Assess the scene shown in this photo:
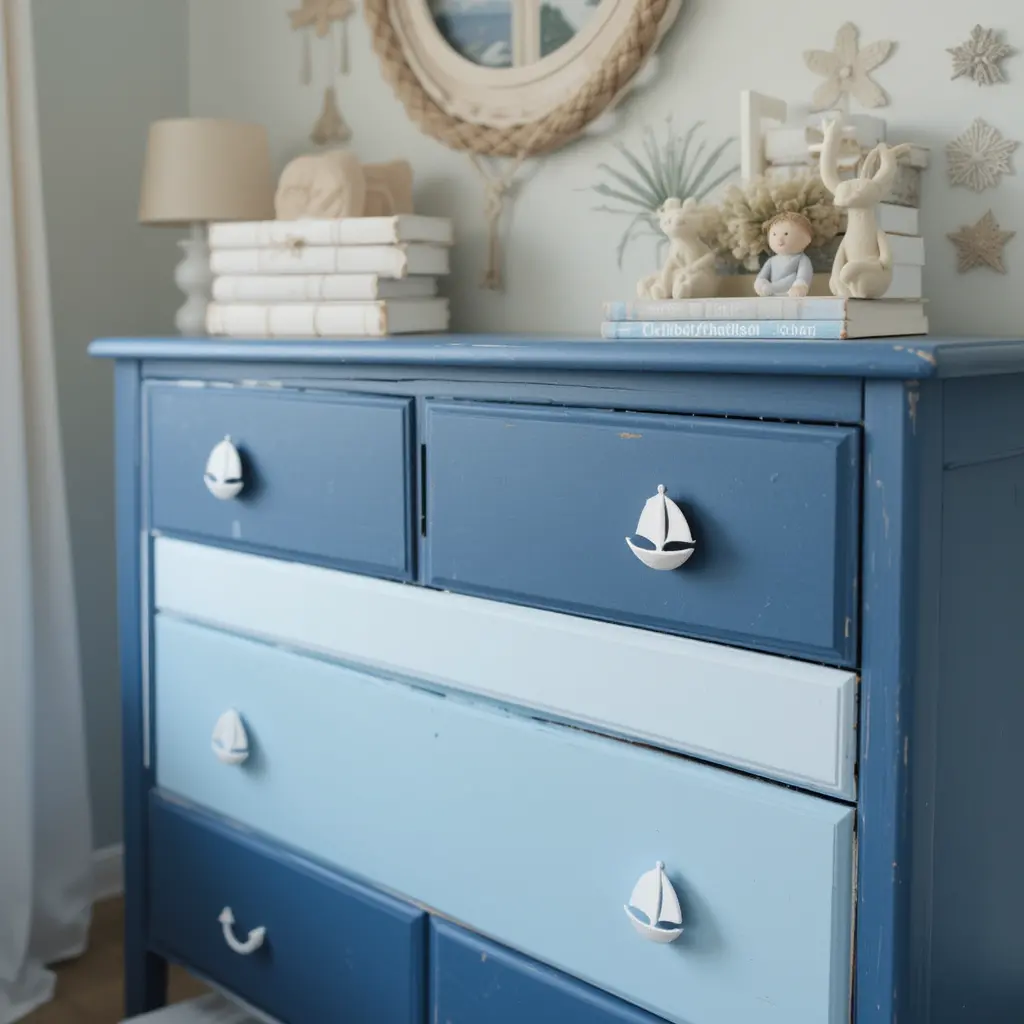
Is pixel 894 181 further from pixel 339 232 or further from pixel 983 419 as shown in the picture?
pixel 339 232

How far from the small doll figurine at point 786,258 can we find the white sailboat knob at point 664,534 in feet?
0.91

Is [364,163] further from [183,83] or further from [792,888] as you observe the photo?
[792,888]

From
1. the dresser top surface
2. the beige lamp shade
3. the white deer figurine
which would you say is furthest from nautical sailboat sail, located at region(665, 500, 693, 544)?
the beige lamp shade

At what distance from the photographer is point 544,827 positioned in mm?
1313

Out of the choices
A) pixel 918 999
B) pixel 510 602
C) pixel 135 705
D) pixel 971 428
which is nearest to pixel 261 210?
pixel 135 705

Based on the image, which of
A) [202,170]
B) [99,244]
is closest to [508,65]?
[202,170]

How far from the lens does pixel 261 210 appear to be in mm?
2057

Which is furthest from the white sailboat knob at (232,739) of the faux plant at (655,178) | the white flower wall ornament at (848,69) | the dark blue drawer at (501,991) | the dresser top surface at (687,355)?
the white flower wall ornament at (848,69)

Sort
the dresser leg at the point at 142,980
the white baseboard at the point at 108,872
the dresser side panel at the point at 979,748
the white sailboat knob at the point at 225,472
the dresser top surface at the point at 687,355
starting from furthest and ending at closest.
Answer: the white baseboard at the point at 108,872 < the dresser leg at the point at 142,980 < the white sailboat knob at the point at 225,472 < the dresser side panel at the point at 979,748 < the dresser top surface at the point at 687,355

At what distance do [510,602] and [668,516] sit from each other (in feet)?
0.80

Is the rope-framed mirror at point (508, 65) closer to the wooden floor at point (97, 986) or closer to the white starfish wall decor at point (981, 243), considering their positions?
the white starfish wall decor at point (981, 243)

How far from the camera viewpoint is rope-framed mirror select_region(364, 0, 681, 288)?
5.64ft

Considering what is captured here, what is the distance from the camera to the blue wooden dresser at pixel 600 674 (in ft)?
3.54

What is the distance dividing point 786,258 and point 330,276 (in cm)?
66
